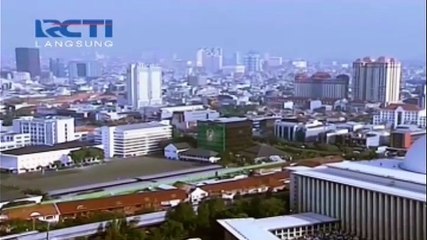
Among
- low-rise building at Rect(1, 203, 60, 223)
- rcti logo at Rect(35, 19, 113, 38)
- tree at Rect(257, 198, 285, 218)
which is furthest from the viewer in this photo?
rcti logo at Rect(35, 19, 113, 38)

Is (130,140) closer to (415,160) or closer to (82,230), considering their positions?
(82,230)

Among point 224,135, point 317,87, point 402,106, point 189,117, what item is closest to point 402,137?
point 402,106

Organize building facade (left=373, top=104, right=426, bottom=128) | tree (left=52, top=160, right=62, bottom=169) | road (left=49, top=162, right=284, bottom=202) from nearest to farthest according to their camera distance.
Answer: road (left=49, top=162, right=284, bottom=202) < tree (left=52, top=160, right=62, bottom=169) < building facade (left=373, top=104, right=426, bottom=128)

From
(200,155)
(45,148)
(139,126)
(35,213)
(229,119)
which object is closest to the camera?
(35,213)

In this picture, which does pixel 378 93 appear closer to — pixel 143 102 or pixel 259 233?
pixel 143 102

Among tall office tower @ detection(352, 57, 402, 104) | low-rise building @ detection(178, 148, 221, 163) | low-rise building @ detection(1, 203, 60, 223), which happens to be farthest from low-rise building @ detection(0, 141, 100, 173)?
tall office tower @ detection(352, 57, 402, 104)

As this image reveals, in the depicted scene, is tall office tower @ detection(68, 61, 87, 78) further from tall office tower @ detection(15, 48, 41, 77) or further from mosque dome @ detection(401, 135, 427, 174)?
mosque dome @ detection(401, 135, 427, 174)

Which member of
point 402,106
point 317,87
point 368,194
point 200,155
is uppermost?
point 317,87
